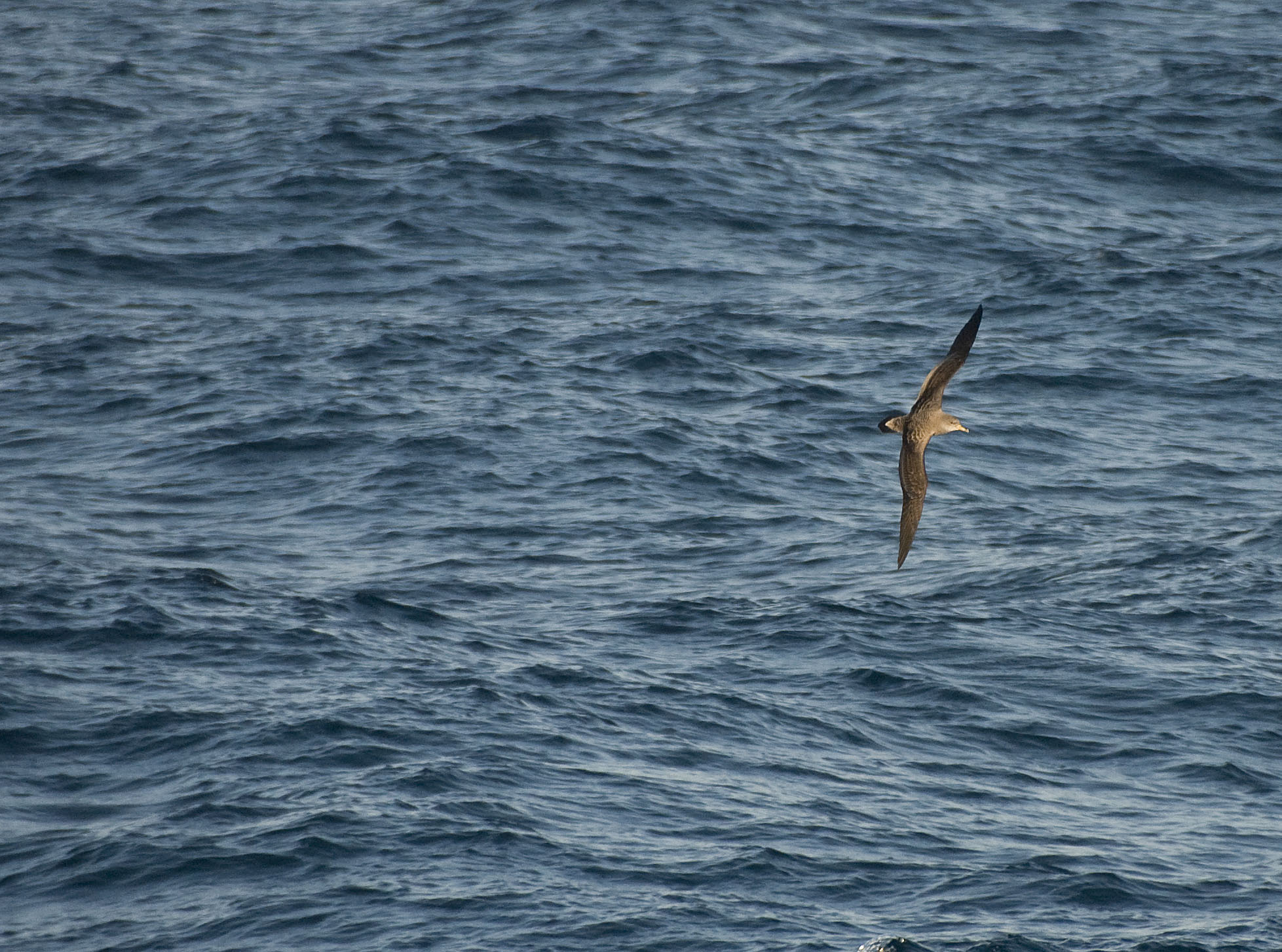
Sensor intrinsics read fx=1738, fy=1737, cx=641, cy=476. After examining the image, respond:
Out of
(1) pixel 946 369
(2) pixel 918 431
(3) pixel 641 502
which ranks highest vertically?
(1) pixel 946 369

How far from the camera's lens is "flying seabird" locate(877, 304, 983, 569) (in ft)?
34.7

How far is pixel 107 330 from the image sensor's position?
21.1 metres

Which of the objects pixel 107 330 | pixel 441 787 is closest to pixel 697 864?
pixel 441 787

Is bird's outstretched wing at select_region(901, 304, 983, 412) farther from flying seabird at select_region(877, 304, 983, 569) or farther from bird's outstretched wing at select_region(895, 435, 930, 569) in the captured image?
bird's outstretched wing at select_region(895, 435, 930, 569)

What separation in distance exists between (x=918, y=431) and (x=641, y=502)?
24.1ft

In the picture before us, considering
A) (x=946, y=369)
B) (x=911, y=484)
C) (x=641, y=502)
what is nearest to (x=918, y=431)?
(x=911, y=484)

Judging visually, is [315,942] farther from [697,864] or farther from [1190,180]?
[1190,180]

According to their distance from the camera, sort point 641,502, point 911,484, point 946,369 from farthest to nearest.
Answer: point 641,502 → point 911,484 → point 946,369

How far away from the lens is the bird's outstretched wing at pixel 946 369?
10070 mm

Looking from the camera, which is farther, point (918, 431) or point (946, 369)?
point (918, 431)

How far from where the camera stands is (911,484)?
1083 centimetres

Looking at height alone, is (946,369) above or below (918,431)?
above

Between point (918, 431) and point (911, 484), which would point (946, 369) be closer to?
point (918, 431)

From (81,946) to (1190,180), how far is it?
19.1m
